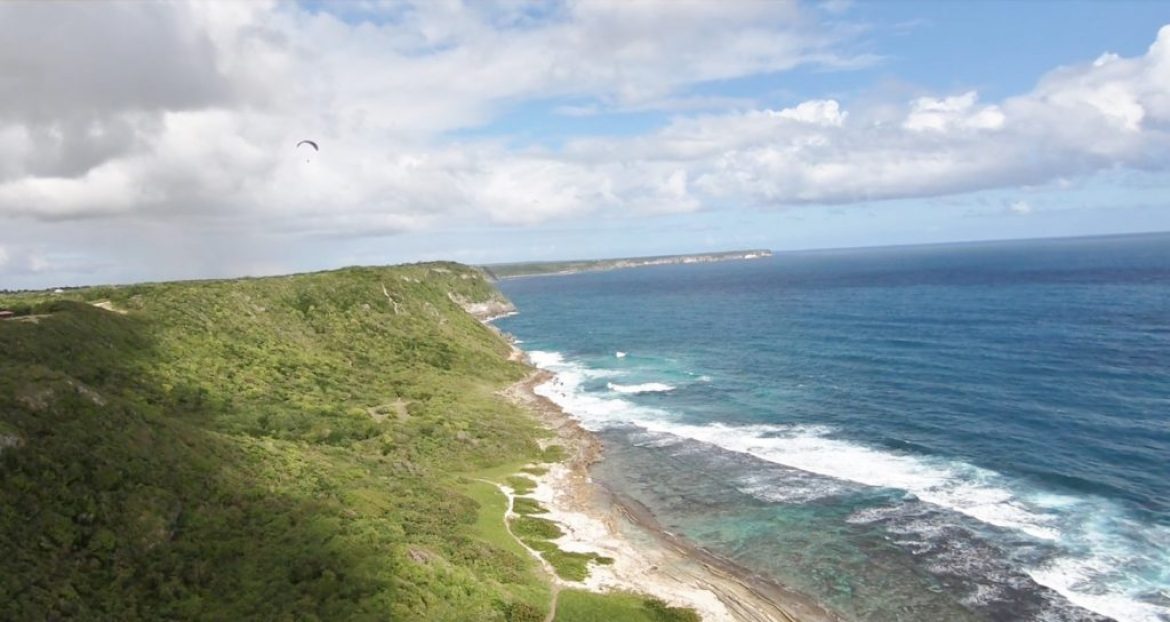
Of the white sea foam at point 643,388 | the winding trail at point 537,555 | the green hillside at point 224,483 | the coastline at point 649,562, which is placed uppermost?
the green hillside at point 224,483

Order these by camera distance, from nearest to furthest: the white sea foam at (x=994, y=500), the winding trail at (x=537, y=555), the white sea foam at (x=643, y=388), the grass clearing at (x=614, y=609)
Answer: the grass clearing at (x=614, y=609), the winding trail at (x=537, y=555), the white sea foam at (x=994, y=500), the white sea foam at (x=643, y=388)

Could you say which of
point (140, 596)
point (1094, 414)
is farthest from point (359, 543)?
point (1094, 414)

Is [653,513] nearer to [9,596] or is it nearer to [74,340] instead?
[9,596]

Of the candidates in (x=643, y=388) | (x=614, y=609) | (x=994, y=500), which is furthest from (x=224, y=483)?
(x=643, y=388)

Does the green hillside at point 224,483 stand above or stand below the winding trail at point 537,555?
above

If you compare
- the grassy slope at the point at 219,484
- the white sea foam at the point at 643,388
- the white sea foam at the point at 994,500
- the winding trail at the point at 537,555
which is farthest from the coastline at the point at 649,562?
the white sea foam at the point at 643,388

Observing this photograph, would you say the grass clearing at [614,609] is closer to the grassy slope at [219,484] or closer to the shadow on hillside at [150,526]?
the grassy slope at [219,484]

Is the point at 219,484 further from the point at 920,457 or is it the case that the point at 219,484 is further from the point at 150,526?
the point at 920,457
